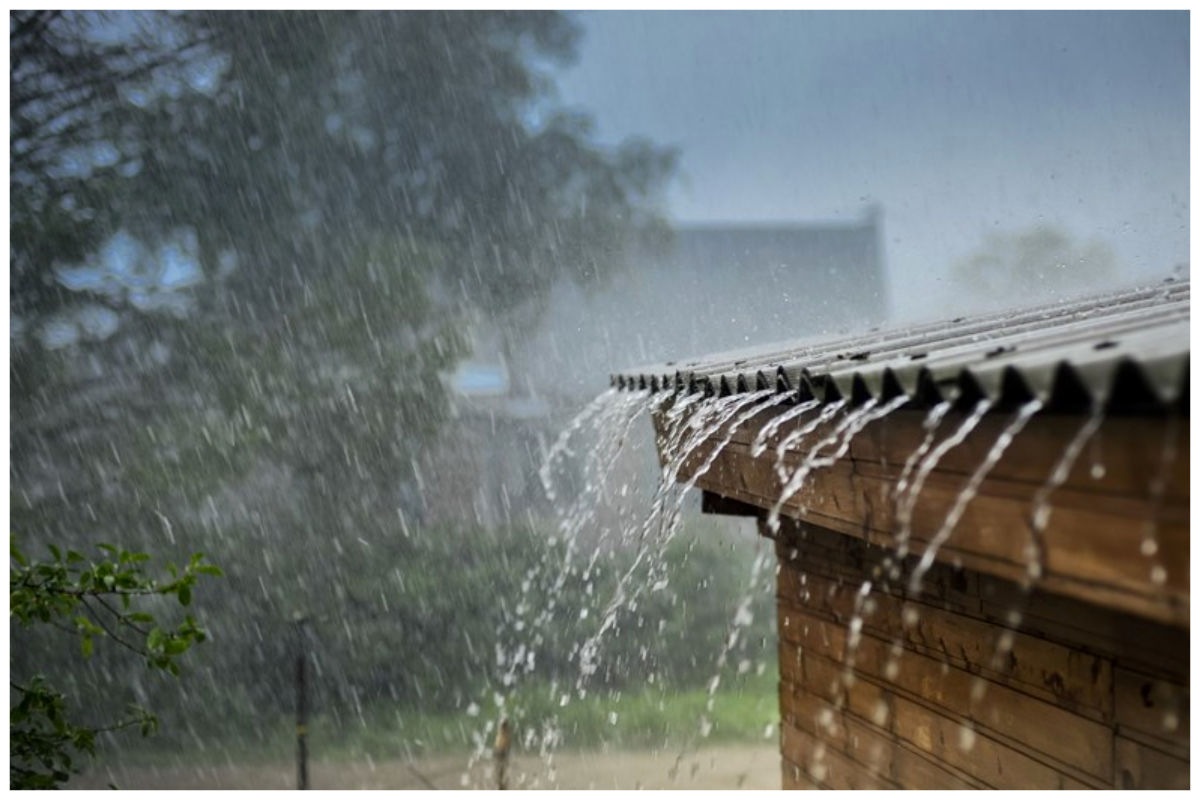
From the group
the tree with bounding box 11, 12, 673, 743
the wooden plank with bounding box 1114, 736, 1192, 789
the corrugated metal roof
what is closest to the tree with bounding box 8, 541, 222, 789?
the corrugated metal roof

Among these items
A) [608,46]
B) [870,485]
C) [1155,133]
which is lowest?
[870,485]

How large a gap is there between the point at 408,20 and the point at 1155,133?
1049 cm

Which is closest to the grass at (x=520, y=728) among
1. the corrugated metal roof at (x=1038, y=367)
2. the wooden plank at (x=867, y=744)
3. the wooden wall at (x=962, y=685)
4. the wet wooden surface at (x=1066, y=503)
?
the wooden plank at (x=867, y=744)

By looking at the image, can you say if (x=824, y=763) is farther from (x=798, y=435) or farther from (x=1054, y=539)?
(x=1054, y=539)

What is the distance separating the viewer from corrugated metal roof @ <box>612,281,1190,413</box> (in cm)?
86

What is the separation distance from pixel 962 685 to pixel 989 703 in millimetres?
74

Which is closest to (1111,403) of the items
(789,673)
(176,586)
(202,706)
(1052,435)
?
(1052,435)

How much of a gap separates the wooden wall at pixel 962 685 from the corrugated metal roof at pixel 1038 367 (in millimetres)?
379

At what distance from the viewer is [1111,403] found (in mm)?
918

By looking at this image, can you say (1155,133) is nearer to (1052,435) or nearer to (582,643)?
(582,643)

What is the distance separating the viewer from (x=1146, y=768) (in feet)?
4.82

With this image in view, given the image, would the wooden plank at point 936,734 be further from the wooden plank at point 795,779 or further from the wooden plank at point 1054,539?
the wooden plank at point 1054,539

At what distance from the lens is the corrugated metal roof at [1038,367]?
0.86 meters

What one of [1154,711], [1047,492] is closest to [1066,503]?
[1047,492]
